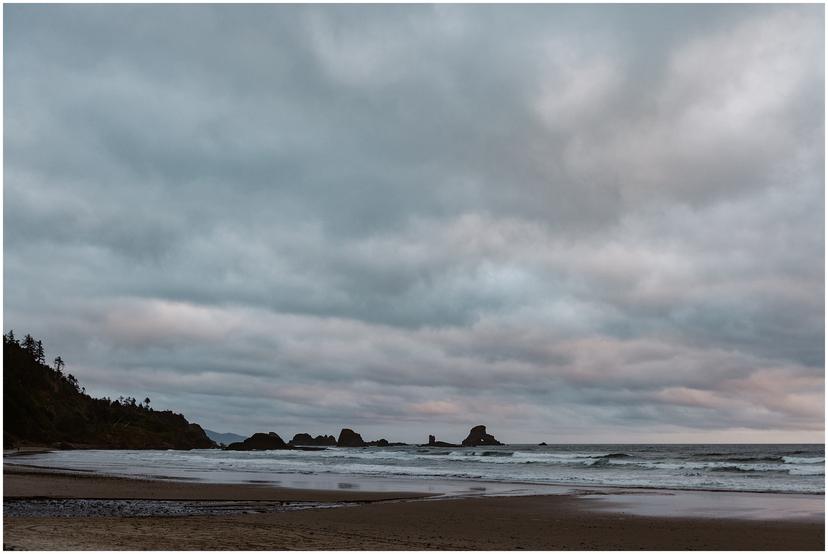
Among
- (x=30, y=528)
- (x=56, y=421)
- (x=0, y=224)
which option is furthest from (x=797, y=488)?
(x=56, y=421)

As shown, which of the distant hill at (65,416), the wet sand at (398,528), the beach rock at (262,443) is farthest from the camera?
the beach rock at (262,443)

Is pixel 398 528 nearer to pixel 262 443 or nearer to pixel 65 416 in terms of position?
pixel 65 416

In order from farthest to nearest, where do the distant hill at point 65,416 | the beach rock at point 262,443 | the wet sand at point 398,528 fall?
the beach rock at point 262,443 < the distant hill at point 65,416 < the wet sand at point 398,528

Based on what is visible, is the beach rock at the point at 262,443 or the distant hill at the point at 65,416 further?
the beach rock at the point at 262,443

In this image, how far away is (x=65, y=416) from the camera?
114m

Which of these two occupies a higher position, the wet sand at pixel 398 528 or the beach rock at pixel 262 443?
the wet sand at pixel 398 528

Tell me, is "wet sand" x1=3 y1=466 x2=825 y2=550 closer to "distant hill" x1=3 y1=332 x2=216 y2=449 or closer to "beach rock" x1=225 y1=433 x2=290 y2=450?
"distant hill" x1=3 y1=332 x2=216 y2=449

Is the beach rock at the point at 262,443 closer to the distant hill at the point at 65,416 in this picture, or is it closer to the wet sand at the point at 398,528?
the distant hill at the point at 65,416

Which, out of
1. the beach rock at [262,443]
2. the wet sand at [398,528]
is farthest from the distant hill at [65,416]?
the wet sand at [398,528]

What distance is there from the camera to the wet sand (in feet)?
38.2

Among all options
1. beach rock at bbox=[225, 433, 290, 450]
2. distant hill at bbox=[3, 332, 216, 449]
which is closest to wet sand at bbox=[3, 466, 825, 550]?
distant hill at bbox=[3, 332, 216, 449]

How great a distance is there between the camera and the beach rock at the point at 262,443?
133062 mm

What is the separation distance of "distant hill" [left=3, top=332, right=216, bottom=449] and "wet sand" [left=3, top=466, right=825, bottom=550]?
7325 centimetres

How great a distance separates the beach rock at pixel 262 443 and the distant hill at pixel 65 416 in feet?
40.4
